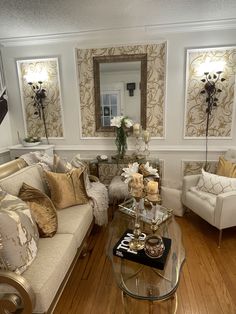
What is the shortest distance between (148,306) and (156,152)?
2.06 meters

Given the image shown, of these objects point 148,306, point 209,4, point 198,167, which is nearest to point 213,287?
point 148,306

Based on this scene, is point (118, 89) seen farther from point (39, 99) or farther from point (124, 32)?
point (39, 99)

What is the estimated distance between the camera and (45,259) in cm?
135

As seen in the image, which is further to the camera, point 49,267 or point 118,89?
point 118,89

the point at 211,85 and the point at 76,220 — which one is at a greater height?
the point at 211,85

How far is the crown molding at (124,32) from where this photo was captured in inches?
104

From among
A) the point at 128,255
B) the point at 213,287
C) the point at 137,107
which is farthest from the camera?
the point at 137,107

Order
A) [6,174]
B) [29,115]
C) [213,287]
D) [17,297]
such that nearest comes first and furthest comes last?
1. [17,297]
2. [213,287]
3. [6,174]
4. [29,115]

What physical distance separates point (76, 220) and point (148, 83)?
219cm

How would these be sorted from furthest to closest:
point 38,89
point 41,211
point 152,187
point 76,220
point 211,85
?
point 38,89 < point 211,85 < point 76,220 < point 41,211 < point 152,187

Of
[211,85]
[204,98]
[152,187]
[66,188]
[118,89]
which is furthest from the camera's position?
[118,89]

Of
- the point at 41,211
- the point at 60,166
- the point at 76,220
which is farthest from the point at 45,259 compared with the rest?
the point at 60,166

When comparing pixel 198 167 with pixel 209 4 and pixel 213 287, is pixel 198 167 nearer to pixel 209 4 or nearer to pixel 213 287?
pixel 213 287

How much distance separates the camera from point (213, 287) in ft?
5.47
